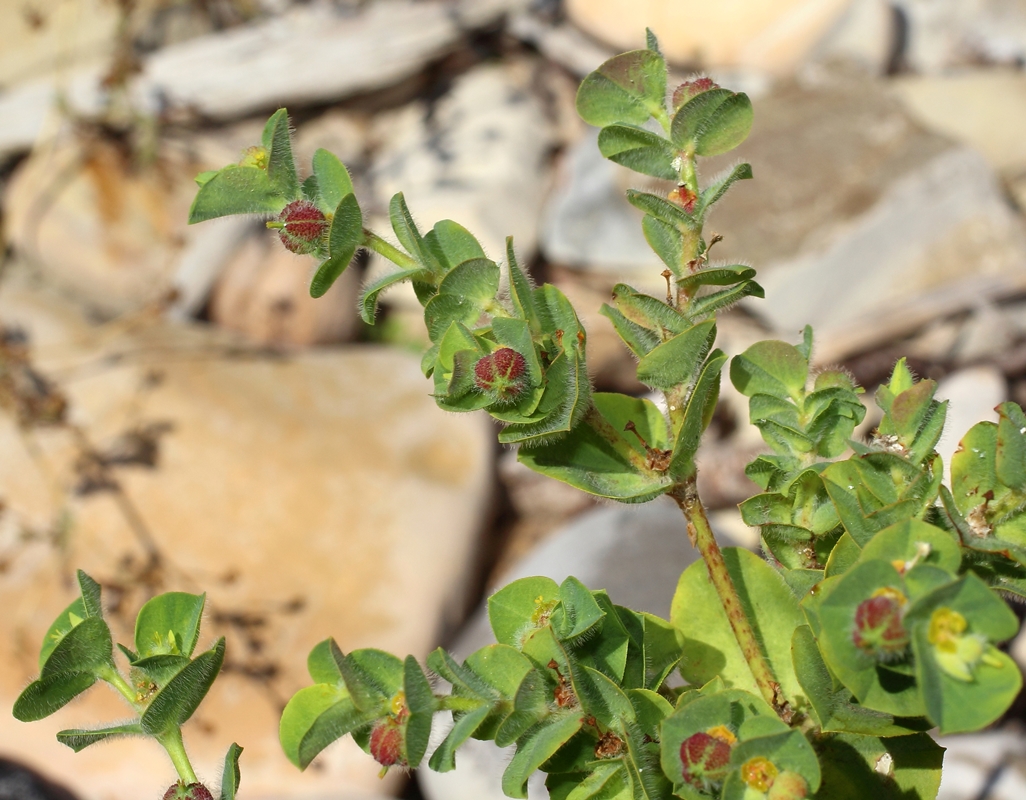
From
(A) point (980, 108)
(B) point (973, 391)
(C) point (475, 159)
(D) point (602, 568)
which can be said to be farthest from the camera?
(C) point (475, 159)

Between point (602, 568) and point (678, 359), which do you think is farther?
point (602, 568)

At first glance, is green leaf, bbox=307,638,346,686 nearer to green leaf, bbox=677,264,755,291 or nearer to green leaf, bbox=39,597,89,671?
green leaf, bbox=39,597,89,671

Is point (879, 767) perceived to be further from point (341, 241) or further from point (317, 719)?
point (341, 241)

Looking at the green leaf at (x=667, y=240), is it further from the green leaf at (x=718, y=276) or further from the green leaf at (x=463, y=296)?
the green leaf at (x=463, y=296)

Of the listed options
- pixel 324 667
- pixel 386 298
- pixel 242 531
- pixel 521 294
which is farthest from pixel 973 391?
pixel 324 667

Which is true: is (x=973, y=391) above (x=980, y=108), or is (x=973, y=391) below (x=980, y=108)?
below

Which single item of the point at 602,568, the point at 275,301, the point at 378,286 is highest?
the point at 378,286

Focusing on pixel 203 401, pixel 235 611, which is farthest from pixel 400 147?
pixel 235 611

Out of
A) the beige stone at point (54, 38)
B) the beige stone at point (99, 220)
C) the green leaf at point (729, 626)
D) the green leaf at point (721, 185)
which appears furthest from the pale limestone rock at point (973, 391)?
the beige stone at point (54, 38)
